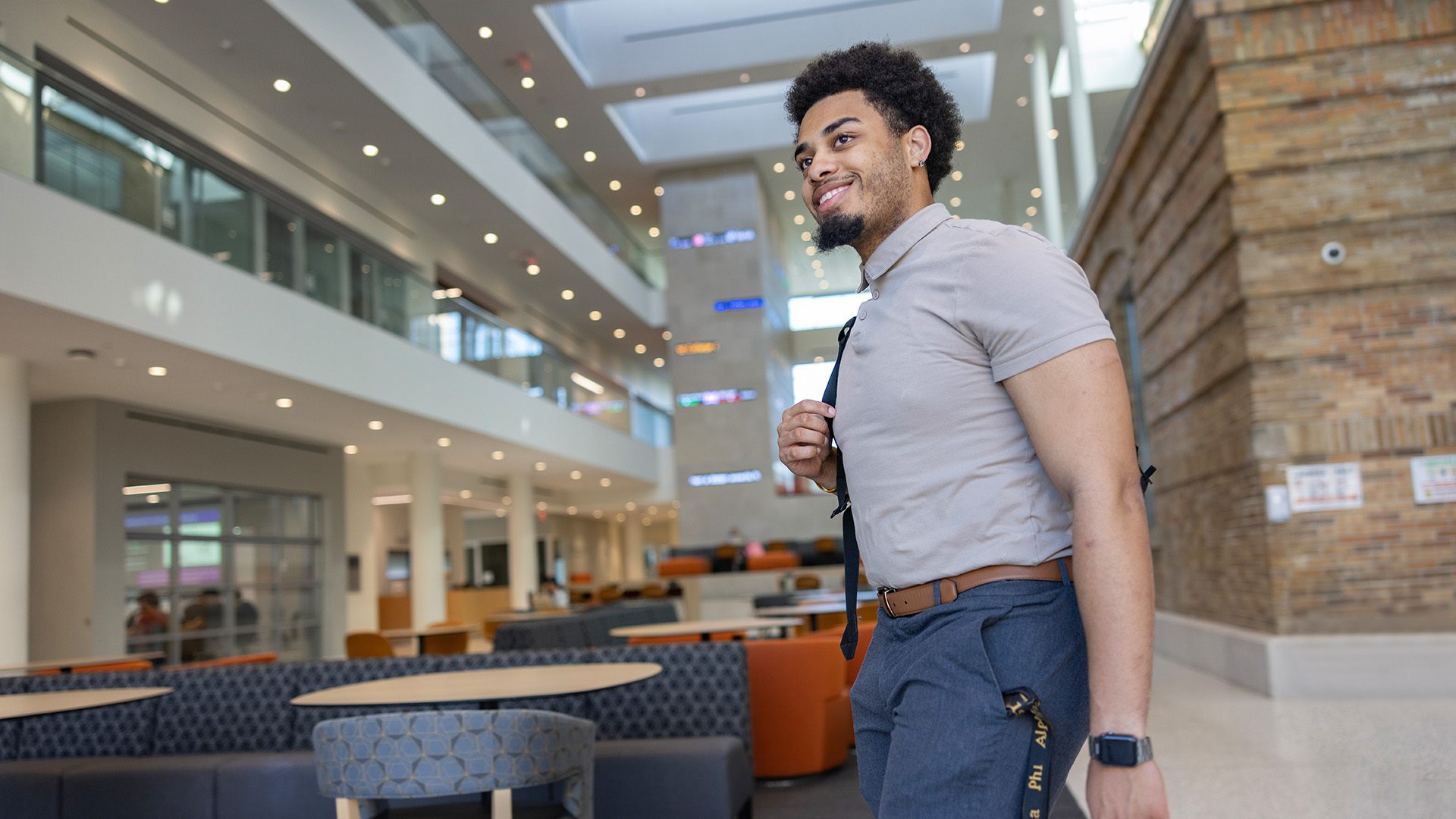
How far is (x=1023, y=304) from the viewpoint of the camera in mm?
1188

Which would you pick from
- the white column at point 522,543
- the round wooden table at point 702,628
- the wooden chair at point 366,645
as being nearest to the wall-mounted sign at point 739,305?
the white column at point 522,543

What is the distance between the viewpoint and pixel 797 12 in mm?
17016

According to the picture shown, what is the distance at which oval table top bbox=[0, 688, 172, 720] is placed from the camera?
3.38m

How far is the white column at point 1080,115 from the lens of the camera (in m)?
11.6

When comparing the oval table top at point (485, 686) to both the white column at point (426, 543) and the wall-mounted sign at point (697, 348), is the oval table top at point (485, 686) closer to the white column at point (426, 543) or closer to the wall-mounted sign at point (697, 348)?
the white column at point (426, 543)

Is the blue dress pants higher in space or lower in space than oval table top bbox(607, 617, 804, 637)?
higher

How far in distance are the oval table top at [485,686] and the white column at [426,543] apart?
12456 mm

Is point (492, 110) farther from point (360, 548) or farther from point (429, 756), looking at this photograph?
point (429, 756)

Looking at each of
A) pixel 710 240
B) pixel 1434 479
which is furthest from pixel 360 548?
pixel 1434 479

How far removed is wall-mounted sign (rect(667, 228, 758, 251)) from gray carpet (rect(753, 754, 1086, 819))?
57.1 ft

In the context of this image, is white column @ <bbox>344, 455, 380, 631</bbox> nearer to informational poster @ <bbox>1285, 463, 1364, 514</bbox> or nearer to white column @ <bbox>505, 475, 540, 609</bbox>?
white column @ <bbox>505, 475, 540, 609</bbox>

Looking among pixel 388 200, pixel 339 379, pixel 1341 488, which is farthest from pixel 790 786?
pixel 388 200

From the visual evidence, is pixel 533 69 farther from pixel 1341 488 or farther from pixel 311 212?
pixel 1341 488

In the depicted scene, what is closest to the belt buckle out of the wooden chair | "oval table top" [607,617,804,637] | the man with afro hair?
the man with afro hair
